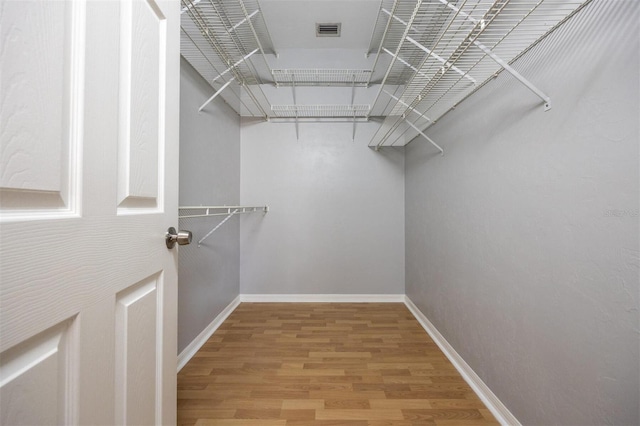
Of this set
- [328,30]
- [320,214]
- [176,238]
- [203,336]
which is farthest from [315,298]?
[328,30]

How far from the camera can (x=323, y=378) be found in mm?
1550

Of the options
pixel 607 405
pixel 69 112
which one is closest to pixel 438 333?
pixel 607 405

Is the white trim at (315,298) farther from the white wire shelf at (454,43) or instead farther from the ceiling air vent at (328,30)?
the ceiling air vent at (328,30)

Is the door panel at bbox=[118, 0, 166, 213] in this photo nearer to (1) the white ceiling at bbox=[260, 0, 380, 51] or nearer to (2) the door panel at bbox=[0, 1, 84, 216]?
(2) the door panel at bbox=[0, 1, 84, 216]

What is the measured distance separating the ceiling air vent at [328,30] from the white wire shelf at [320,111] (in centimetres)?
59

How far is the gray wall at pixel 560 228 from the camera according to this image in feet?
2.47

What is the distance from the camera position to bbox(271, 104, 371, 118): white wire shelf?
246 centimetres

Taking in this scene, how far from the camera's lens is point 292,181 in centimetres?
279

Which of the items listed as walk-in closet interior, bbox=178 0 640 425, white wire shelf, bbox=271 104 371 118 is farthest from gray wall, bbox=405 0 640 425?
white wire shelf, bbox=271 104 371 118

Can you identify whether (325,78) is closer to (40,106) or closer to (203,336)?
(40,106)

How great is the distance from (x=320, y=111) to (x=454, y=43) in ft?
4.54

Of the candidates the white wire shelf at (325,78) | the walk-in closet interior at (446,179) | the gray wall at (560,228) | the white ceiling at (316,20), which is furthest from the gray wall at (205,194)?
the gray wall at (560,228)

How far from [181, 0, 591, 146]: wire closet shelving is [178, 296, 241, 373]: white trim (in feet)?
5.94

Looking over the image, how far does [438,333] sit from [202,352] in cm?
175
